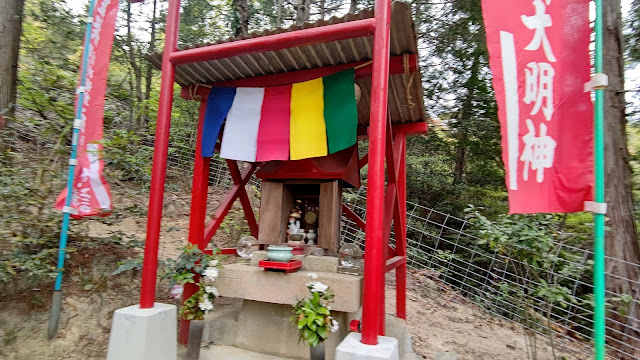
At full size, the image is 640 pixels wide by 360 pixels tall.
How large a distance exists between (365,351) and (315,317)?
0.68m

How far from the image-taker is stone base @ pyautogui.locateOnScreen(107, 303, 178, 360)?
317cm

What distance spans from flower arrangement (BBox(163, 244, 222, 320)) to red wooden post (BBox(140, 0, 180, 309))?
22 cm

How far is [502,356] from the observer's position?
16.4ft

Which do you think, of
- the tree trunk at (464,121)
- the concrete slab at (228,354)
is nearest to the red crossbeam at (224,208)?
the concrete slab at (228,354)

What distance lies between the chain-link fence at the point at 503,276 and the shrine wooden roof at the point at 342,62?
1.98 metres

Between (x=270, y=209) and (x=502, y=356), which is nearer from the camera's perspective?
(x=270, y=209)

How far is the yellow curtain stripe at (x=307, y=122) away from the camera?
13.0ft

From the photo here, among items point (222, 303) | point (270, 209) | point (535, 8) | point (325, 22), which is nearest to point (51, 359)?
point (222, 303)

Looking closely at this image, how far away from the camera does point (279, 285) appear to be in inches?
147

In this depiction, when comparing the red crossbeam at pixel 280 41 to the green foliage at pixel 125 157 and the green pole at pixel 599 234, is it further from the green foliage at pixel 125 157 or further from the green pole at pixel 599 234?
the green pole at pixel 599 234

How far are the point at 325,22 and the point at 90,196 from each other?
11.3ft

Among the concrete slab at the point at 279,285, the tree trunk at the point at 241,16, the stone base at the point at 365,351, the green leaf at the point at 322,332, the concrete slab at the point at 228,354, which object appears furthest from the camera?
the tree trunk at the point at 241,16

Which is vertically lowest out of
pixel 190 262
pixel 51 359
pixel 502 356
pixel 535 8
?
pixel 502 356

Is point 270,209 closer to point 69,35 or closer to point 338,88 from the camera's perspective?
point 338,88
